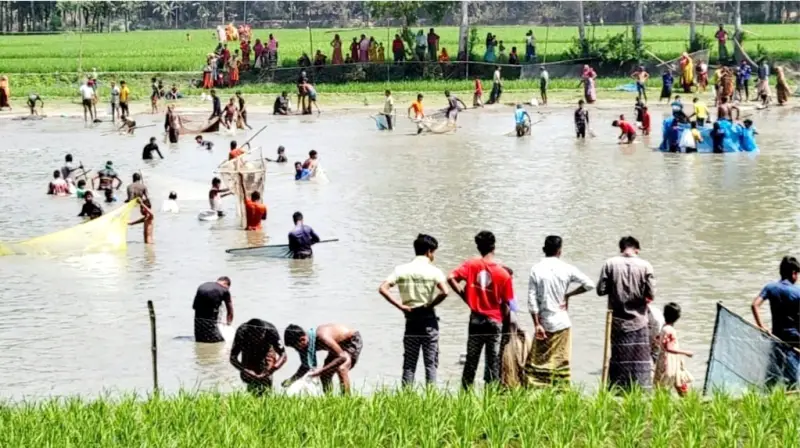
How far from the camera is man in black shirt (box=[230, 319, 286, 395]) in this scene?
11.8m

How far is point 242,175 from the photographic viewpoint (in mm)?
22047

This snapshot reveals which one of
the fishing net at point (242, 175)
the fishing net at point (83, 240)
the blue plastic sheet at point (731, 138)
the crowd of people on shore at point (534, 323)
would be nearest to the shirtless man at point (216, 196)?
the fishing net at point (242, 175)

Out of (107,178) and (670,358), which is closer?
(670,358)

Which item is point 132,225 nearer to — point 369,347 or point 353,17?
point 369,347

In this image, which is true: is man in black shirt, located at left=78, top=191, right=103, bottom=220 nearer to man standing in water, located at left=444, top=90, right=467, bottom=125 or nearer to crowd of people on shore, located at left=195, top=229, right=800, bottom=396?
crowd of people on shore, located at left=195, top=229, right=800, bottom=396

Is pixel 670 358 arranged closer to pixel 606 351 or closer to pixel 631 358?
pixel 631 358

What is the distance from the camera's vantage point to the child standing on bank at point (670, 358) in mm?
11453

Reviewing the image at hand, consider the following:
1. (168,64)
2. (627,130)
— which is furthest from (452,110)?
(168,64)

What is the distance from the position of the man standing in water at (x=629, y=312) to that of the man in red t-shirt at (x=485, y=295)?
789 mm

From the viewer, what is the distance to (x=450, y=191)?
26203mm

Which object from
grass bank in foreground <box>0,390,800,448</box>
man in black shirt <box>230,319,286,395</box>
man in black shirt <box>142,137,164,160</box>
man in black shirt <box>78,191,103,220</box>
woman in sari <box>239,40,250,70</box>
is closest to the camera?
grass bank in foreground <box>0,390,800,448</box>

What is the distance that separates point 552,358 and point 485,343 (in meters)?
0.54

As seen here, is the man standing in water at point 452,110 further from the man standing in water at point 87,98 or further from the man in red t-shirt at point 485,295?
the man in red t-shirt at point 485,295

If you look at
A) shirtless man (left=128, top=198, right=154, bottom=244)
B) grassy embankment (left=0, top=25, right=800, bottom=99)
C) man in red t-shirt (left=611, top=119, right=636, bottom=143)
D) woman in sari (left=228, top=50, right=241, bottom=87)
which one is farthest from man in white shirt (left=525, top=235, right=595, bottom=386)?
woman in sari (left=228, top=50, right=241, bottom=87)
